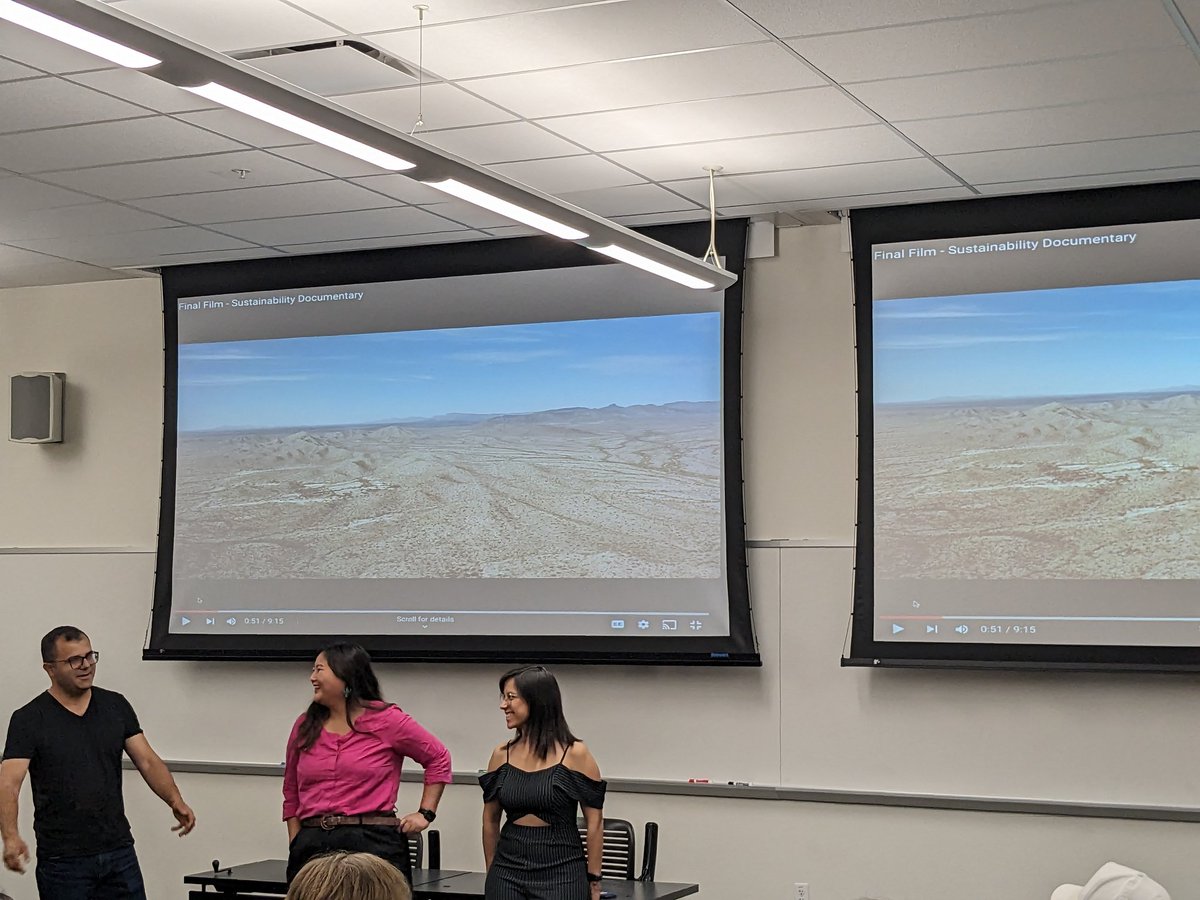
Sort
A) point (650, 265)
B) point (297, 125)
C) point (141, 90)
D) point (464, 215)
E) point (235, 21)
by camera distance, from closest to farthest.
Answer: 1. point (297, 125)
2. point (235, 21)
3. point (141, 90)
4. point (650, 265)
5. point (464, 215)

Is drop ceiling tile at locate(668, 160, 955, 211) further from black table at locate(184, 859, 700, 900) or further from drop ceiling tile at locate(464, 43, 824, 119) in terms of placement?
black table at locate(184, 859, 700, 900)

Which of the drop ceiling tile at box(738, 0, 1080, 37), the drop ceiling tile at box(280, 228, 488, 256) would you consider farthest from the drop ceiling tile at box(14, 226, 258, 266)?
the drop ceiling tile at box(738, 0, 1080, 37)

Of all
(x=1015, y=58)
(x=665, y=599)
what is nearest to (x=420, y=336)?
(x=665, y=599)

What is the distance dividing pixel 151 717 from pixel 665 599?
8.98 feet

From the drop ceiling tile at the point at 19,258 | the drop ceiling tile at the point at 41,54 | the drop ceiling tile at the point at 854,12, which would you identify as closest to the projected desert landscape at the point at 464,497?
the drop ceiling tile at the point at 19,258

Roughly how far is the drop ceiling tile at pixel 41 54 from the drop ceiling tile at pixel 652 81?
1079 mm

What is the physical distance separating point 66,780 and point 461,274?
272cm

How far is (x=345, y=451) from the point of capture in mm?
6859

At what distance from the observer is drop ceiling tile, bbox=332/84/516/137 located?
4426 mm

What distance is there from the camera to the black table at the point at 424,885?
17.3ft

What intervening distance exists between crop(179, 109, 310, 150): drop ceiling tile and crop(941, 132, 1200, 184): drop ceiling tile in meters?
2.25

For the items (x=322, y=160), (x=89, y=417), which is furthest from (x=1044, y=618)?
(x=89, y=417)

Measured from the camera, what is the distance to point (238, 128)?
482 cm

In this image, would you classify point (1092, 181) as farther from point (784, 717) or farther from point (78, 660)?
point (78, 660)
